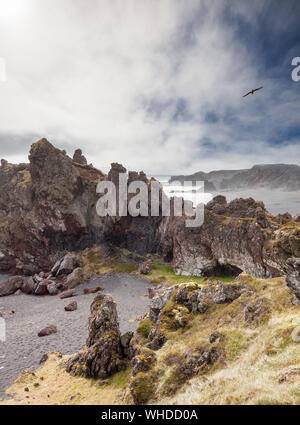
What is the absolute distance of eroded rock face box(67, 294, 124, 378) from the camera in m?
19.7

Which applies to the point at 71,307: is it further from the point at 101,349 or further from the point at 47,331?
the point at 101,349

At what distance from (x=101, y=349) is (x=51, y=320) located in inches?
946

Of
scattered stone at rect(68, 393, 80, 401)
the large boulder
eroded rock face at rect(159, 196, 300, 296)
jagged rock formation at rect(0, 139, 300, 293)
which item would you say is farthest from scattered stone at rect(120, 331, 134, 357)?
the large boulder

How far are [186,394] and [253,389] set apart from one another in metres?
3.88

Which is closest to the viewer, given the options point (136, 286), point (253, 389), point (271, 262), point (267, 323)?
point (253, 389)

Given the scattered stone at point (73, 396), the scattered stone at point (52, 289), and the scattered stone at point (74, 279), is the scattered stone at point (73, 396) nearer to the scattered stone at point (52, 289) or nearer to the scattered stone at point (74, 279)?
the scattered stone at point (52, 289)

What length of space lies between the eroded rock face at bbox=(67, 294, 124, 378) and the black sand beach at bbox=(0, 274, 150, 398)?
7403 millimetres

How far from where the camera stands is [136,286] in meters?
55.5

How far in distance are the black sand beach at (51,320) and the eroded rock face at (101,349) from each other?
740 centimetres

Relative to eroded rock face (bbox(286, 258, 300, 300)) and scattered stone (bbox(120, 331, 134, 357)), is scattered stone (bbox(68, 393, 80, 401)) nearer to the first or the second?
scattered stone (bbox(120, 331, 134, 357))

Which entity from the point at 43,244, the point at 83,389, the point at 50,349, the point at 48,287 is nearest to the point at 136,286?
the point at 48,287

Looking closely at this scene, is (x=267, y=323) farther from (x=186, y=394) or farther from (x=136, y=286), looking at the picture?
(x=136, y=286)

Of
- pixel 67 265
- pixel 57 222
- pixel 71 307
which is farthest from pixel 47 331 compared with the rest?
pixel 57 222

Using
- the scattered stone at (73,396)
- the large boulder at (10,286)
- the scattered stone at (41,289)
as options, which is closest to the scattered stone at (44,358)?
the scattered stone at (73,396)
